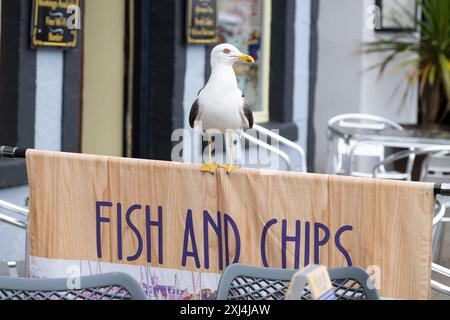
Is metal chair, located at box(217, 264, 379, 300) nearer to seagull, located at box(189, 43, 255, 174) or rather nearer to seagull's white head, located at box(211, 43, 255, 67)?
seagull, located at box(189, 43, 255, 174)

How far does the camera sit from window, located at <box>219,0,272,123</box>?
26.5ft

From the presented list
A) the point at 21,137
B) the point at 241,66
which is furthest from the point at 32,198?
the point at 241,66

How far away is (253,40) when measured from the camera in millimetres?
8516

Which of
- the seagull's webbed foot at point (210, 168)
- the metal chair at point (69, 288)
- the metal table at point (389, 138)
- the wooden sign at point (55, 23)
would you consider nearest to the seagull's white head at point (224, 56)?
the seagull's webbed foot at point (210, 168)

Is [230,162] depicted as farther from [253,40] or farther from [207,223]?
[253,40]

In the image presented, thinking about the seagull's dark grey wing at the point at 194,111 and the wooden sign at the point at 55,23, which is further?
the wooden sign at the point at 55,23

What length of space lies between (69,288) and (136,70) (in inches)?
192

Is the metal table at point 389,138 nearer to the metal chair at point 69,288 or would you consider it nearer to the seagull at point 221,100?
the seagull at point 221,100

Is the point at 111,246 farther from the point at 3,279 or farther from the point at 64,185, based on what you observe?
the point at 3,279

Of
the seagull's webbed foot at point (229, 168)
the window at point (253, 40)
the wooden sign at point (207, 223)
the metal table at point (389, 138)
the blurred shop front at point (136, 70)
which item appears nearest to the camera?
the wooden sign at point (207, 223)

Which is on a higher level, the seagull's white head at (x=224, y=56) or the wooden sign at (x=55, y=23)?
the wooden sign at (x=55, y=23)

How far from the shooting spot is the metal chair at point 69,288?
82.8 inches

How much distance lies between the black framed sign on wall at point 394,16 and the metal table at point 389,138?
370cm

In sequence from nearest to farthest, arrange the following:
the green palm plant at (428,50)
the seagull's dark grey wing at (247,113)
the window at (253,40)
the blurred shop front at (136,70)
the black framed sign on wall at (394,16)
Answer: the seagull's dark grey wing at (247,113) → the blurred shop front at (136,70) → the window at (253,40) → the green palm plant at (428,50) → the black framed sign on wall at (394,16)
